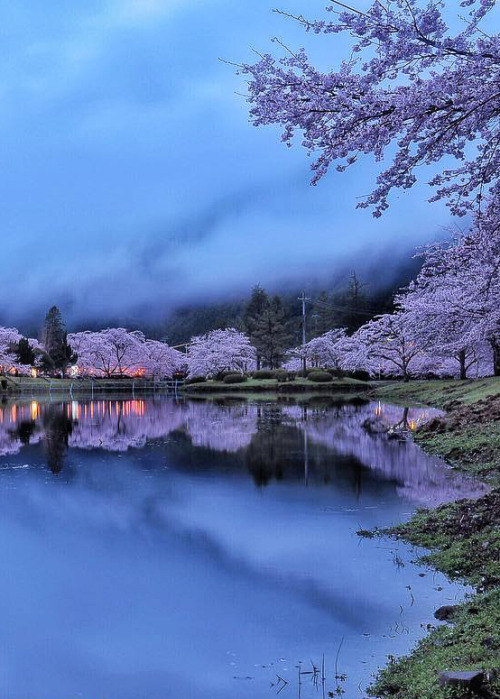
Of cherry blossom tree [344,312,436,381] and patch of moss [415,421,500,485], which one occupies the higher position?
cherry blossom tree [344,312,436,381]

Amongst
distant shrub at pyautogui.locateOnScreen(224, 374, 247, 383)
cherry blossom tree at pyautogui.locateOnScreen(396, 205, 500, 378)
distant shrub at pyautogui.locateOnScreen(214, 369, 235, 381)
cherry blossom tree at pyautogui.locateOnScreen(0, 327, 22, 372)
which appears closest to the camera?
cherry blossom tree at pyautogui.locateOnScreen(396, 205, 500, 378)

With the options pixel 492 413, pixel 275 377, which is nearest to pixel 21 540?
pixel 492 413

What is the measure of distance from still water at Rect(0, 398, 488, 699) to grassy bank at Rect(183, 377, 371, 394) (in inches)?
1681

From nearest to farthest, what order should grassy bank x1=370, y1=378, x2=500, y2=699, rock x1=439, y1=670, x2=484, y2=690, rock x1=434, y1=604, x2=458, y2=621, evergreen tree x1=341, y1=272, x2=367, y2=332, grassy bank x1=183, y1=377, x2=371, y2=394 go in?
rock x1=439, y1=670, x2=484, y2=690 < grassy bank x1=370, y1=378, x2=500, y2=699 < rock x1=434, y1=604, x2=458, y2=621 < grassy bank x1=183, y1=377, x2=371, y2=394 < evergreen tree x1=341, y1=272, x2=367, y2=332

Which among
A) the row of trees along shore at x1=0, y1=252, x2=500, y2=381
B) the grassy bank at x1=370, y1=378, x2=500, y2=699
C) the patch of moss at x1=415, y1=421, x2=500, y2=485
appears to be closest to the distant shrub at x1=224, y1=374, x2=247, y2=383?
the row of trees along shore at x1=0, y1=252, x2=500, y2=381

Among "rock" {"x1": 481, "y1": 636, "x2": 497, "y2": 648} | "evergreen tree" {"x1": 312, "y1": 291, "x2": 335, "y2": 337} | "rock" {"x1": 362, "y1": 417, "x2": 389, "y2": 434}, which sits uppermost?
"evergreen tree" {"x1": 312, "y1": 291, "x2": 335, "y2": 337}

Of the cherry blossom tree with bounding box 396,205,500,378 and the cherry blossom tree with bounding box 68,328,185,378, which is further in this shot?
the cherry blossom tree with bounding box 68,328,185,378

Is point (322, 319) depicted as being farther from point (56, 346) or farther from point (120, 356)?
point (56, 346)

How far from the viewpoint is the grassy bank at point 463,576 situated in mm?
4762

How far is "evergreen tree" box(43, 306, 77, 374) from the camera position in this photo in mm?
89625

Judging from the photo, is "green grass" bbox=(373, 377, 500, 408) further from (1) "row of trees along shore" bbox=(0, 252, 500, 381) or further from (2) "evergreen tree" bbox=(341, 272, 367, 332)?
(2) "evergreen tree" bbox=(341, 272, 367, 332)

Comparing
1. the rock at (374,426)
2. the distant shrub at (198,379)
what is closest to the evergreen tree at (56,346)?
the distant shrub at (198,379)

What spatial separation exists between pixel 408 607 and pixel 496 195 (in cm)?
507

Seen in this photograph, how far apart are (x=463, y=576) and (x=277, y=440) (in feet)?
48.0
